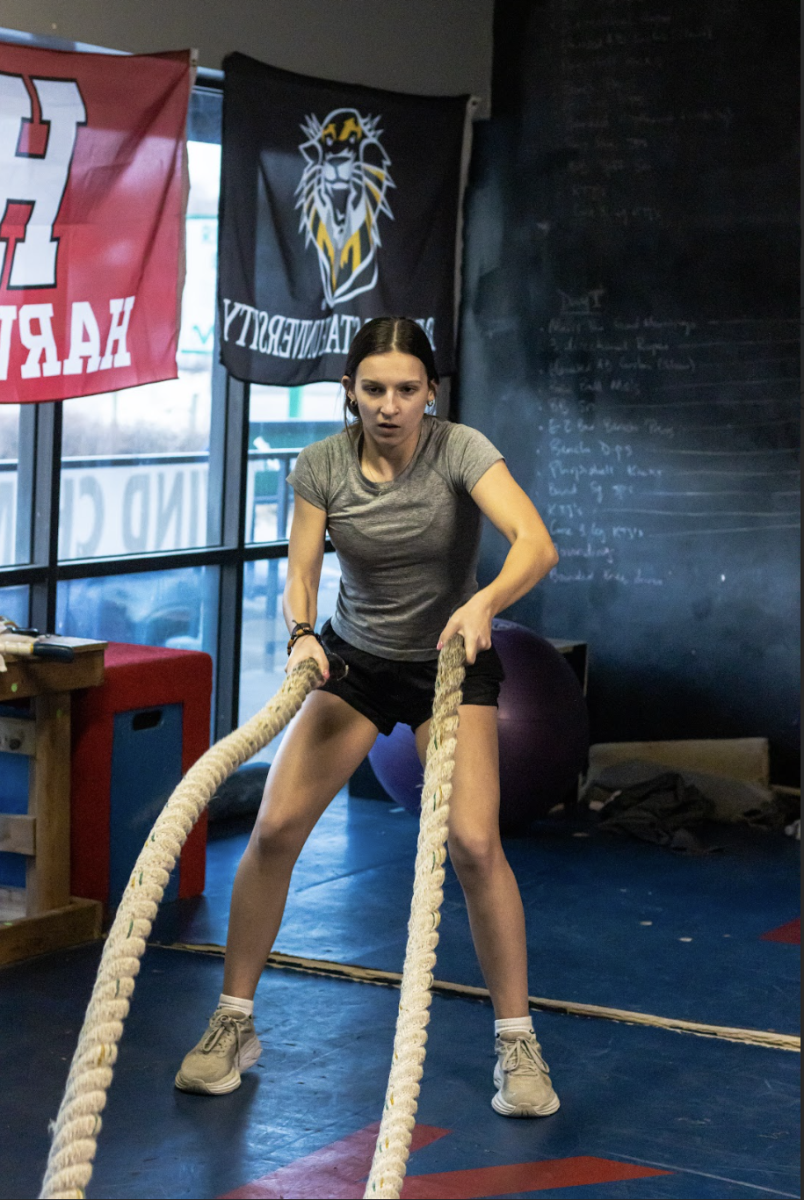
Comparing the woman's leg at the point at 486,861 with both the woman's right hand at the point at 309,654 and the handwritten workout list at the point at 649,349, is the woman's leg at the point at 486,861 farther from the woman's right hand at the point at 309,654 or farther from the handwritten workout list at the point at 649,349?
the handwritten workout list at the point at 649,349

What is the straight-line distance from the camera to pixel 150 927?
2348 millimetres

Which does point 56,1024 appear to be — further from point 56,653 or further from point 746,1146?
point 746,1146

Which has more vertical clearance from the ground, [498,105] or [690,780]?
[498,105]

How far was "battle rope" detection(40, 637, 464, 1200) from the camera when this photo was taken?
2.05 metres

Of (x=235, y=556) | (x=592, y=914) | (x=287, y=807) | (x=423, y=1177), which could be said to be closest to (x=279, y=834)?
(x=287, y=807)

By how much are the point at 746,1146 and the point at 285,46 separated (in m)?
3.73

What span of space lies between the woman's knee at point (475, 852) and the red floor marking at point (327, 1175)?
1.57ft

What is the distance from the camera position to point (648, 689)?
18.6ft

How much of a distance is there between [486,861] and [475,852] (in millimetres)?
35

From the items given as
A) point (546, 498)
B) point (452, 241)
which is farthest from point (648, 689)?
point (452, 241)

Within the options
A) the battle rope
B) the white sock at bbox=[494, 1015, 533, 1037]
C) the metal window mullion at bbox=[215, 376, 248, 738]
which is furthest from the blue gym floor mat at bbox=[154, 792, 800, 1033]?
the battle rope

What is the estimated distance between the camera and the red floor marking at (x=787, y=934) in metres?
4.05

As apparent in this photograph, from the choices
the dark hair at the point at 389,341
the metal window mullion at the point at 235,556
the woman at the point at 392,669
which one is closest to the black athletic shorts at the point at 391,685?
the woman at the point at 392,669

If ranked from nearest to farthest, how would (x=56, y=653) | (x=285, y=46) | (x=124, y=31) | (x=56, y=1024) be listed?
(x=56, y=1024), (x=56, y=653), (x=124, y=31), (x=285, y=46)
